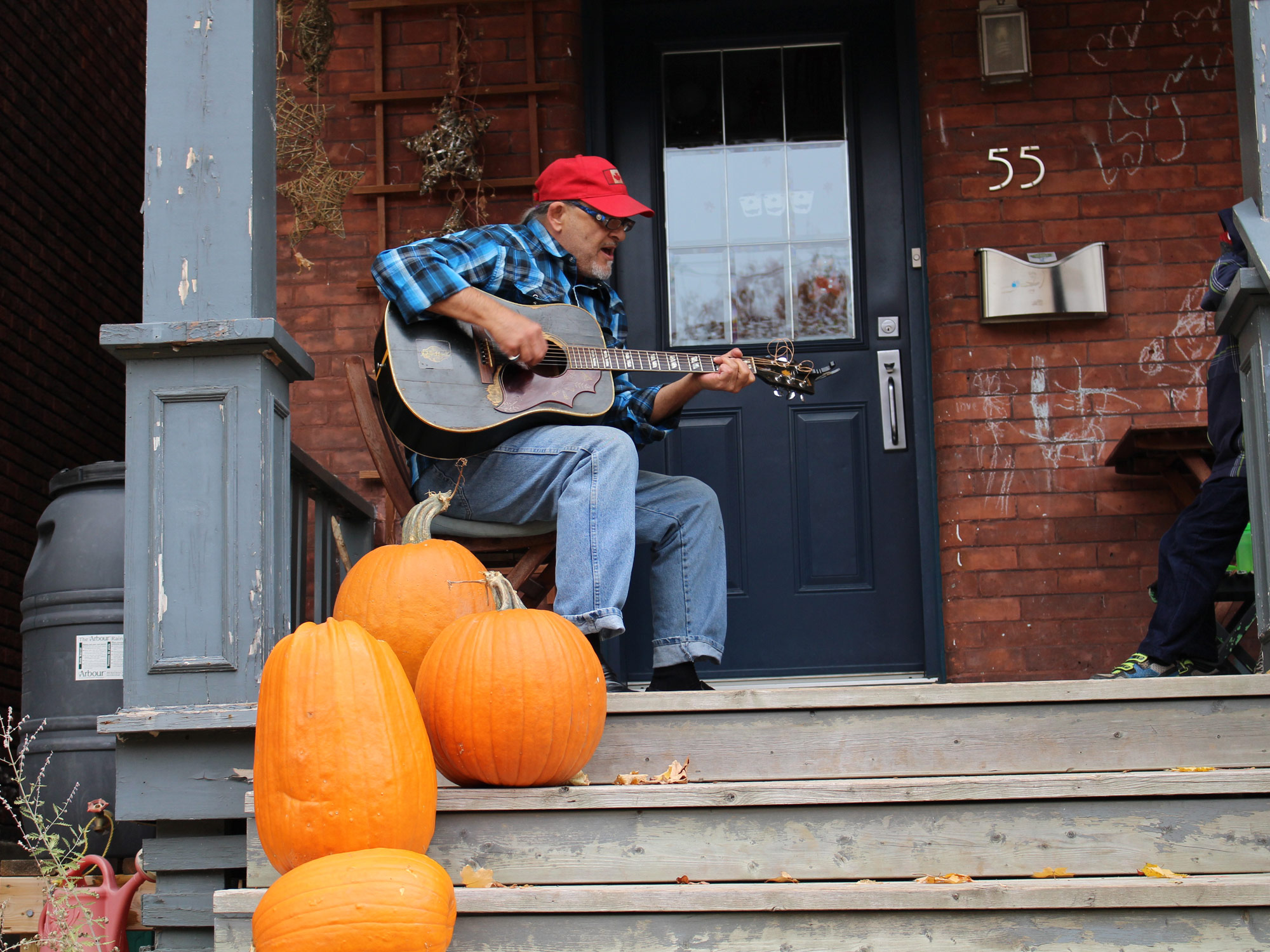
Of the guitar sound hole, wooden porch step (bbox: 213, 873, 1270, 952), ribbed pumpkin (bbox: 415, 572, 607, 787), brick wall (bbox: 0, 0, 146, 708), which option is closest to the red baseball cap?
the guitar sound hole

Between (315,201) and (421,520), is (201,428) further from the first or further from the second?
(315,201)

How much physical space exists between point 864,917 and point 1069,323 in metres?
2.85

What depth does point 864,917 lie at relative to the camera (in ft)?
6.03

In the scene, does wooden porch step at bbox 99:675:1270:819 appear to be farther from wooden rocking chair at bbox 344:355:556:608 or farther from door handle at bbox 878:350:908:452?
door handle at bbox 878:350:908:452

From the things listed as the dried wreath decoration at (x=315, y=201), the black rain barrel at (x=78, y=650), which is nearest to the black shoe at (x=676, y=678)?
the black rain barrel at (x=78, y=650)

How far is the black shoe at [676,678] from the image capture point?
287 cm

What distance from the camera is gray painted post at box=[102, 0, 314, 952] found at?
2.35m

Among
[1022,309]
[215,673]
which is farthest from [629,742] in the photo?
[1022,309]

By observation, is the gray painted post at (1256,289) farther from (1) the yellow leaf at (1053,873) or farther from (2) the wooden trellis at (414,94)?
(2) the wooden trellis at (414,94)

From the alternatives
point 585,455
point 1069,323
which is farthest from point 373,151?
point 1069,323

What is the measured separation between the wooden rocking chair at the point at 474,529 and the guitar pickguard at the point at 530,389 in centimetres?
33

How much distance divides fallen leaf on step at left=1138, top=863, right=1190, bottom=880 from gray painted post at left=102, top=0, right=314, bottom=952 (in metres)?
1.61

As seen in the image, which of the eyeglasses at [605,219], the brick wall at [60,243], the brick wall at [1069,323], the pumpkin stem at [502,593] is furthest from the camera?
the brick wall at [60,243]

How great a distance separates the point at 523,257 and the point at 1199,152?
2.57 meters
